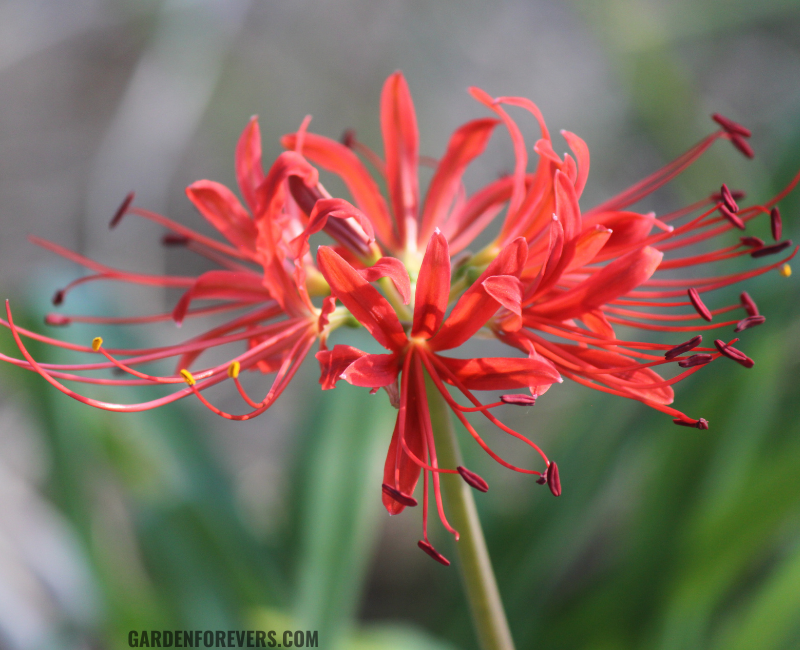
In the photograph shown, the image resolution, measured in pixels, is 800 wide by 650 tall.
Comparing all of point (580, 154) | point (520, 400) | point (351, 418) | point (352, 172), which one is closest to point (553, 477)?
point (520, 400)

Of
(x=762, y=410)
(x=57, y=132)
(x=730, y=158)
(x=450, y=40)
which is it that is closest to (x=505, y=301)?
(x=762, y=410)

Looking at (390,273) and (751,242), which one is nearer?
(390,273)

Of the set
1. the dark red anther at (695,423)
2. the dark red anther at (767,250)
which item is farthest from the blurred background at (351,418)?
the dark red anther at (695,423)

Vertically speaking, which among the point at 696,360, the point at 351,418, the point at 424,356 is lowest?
the point at 351,418

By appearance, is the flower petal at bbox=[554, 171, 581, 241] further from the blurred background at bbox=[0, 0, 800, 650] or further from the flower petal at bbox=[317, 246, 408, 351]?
the blurred background at bbox=[0, 0, 800, 650]

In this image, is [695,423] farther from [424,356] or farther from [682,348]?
[424,356]

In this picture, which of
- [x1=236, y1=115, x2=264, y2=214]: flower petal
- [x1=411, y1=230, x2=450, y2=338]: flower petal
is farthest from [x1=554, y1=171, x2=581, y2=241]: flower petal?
[x1=236, y1=115, x2=264, y2=214]: flower petal

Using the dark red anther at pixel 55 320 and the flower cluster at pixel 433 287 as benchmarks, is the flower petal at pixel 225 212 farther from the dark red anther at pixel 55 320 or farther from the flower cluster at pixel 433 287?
the dark red anther at pixel 55 320
